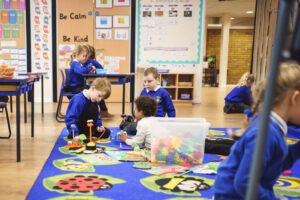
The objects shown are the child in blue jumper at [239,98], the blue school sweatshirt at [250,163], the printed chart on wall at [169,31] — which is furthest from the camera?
the printed chart on wall at [169,31]

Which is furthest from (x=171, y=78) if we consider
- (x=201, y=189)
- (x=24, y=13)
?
(x=201, y=189)

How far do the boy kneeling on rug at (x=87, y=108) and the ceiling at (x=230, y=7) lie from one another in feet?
20.3

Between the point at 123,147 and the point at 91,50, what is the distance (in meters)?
1.92

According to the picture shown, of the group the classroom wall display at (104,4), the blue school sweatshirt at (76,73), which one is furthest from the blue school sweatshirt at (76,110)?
the classroom wall display at (104,4)

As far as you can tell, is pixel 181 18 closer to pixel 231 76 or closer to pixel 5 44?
pixel 5 44

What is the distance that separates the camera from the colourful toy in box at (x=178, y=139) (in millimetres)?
2137

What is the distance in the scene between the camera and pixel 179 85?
603cm

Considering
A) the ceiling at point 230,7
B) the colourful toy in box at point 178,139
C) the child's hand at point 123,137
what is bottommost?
the child's hand at point 123,137

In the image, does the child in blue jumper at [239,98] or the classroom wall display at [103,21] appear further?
the classroom wall display at [103,21]

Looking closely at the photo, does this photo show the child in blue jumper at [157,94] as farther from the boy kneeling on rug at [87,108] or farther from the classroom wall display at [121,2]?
the classroom wall display at [121,2]

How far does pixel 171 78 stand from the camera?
20.5 ft

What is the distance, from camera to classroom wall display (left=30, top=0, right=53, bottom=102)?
5.73m

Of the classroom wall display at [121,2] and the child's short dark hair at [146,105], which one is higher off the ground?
the classroom wall display at [121,2]

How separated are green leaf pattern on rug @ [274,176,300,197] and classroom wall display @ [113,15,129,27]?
15.0 ft
